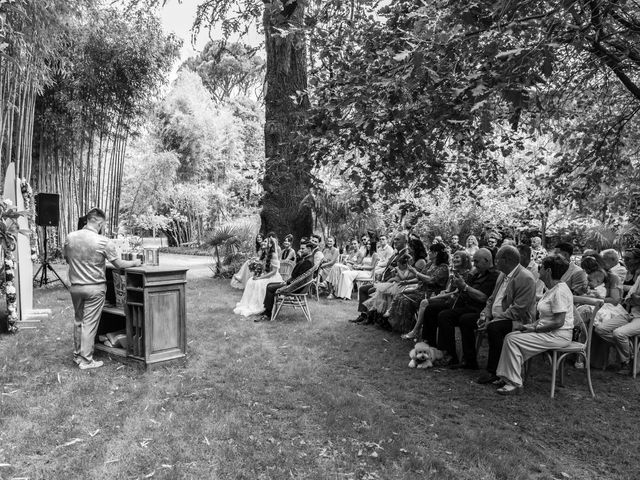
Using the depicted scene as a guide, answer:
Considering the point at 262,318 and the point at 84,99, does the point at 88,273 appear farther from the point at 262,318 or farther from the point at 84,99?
the point at 84,99

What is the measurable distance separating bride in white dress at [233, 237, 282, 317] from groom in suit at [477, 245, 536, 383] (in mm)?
3995

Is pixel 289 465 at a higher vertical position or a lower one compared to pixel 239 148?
lower

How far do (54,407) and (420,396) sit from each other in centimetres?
296

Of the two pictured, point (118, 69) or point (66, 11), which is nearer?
point (66, 11)

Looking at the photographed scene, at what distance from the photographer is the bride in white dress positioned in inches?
306

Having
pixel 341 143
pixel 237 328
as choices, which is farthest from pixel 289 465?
pixel 237 328

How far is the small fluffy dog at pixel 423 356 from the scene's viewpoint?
501 centimetres

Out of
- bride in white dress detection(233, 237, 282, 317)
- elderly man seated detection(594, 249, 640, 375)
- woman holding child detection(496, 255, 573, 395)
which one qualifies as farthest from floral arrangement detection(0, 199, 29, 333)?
elderly man seated detection(594, 249, 640, 375)

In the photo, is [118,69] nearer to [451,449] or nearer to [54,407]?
[54,407]

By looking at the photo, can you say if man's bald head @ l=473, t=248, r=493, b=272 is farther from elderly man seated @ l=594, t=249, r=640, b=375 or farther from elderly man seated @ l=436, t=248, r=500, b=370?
elderly man seated @ l=594, t=249, r=640, b=375

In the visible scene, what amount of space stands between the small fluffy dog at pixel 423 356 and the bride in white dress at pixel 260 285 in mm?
3258

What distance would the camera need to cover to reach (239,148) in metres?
24.8

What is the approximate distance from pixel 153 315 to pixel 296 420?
6.17 ft

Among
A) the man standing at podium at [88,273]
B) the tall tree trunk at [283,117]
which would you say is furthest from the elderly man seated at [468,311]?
the tall tree trunk at [283,117]
